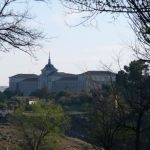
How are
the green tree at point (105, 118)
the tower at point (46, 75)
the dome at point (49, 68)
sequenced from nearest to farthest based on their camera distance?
the green tree at point (105, 118) → the tower at point (46, 75) → the dome at point (49, 68)

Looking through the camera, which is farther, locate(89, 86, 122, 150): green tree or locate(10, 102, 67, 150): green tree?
locate(10, 102, 67, 150): green tree

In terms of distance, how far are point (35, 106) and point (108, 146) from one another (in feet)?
124

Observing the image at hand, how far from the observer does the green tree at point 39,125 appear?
48.4 meters

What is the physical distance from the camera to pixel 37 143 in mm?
47250

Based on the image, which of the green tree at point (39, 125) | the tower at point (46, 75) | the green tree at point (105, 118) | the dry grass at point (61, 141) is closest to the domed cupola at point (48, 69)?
the tower at point (46, 75)

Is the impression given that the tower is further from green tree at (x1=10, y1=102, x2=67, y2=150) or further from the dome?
green tree at (x1=10, y1=102, x2=67, y2=150)

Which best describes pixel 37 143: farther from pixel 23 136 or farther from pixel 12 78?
pixel 12 78

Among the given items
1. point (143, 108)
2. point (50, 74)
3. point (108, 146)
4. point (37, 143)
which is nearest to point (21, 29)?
point (143, 108)

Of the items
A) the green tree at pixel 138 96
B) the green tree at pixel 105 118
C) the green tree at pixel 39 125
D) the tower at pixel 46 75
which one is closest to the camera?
the green tree at pixel 138 96

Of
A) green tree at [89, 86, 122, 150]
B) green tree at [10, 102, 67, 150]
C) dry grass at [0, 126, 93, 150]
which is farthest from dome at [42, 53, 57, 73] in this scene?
green tree at [89, 86, 122, 150]

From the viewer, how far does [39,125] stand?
5053 centimetres

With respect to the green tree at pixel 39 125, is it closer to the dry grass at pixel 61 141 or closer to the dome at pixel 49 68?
the dry grass at pixel 61 141

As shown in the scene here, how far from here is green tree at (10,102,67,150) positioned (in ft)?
159

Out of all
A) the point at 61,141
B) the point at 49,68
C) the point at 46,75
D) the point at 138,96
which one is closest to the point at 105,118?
the point at 138,96
